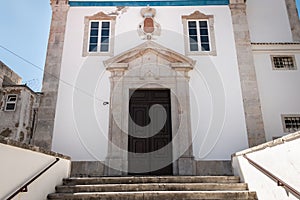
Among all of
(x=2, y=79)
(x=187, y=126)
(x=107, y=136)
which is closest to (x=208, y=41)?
(x=187, y=126)

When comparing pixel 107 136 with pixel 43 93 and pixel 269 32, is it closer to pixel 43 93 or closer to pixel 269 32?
pixel 43 93

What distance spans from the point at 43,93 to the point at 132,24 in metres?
3.80

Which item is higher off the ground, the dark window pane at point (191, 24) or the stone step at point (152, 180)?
the dark window pane at point (191, 24)

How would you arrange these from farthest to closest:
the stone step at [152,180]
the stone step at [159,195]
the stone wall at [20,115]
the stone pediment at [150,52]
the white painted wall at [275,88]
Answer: the stone pediment at [150,52] → the white painted wall at [275,88] → the stone wall at [20,115] → the stone step at [152,180] → the stone step at [159,195]

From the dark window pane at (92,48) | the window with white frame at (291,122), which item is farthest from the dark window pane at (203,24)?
the window with white frame at (291,122)

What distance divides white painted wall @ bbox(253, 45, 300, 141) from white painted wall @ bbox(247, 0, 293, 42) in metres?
1.05

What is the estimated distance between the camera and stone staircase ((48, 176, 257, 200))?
4316 millimetres

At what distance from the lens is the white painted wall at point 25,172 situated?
3.25 m

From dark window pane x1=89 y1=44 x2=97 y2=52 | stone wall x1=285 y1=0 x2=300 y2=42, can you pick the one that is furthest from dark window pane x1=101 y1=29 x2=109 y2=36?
stone wall x1=285 y1=0 x2=300 y2=42

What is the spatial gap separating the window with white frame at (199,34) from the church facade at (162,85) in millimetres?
35

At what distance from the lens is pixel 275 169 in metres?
3.73

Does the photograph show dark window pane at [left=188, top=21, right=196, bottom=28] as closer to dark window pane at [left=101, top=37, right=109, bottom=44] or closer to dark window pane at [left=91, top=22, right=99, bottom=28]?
dark window pane at [left=101, top=37, right=109, bottom=44]

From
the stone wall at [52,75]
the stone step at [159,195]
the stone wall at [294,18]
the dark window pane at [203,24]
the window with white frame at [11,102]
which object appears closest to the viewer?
the stone step at [159,195]

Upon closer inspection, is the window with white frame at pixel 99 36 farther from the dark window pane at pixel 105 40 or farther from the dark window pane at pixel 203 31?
the dark window pane at pixel 203 31
